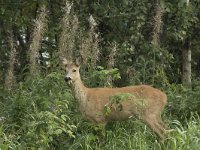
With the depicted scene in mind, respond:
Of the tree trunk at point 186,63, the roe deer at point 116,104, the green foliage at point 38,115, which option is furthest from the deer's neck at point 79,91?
the tree trunk at point 186,63

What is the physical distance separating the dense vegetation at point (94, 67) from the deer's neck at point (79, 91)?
152 mm

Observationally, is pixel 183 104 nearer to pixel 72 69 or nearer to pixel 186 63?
pixel 72 69

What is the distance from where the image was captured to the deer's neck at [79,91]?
349 inches

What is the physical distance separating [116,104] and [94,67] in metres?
1.80

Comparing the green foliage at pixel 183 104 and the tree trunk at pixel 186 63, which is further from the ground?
the tree trunk at pixel 186 63

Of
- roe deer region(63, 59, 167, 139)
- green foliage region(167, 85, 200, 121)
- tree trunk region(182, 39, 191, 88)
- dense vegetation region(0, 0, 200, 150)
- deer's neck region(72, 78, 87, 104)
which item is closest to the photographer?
dense vegetation region(0, 0, 200, 150)

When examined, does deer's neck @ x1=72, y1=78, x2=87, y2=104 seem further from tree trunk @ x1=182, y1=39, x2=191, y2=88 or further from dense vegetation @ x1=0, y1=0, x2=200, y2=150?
tree trunk @ x1=182, y1=39, x2=191, y2=88

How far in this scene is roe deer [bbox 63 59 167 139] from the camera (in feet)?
28.2

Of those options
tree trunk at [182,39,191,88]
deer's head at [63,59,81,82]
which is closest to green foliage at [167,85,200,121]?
deer's head at [63,59,81,82]

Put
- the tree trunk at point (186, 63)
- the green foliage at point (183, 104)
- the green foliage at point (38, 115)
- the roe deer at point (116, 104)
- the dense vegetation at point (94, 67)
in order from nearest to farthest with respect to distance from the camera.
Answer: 1. the green foliage at point (38, 115)
2. the dense vegetation at point (94, 67)
3. the roe deer at point (116, 104)
4. the green foliage at point (183, 104)
5. the tree trunk at point (186, 63)

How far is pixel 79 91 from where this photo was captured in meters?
8.90

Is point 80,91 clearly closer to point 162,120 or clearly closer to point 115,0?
point 162,120

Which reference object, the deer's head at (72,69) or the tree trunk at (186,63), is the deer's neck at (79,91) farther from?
the tree trunk at (186,63)

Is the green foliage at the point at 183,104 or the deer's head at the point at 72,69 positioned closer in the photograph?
the deer's head at the point at 72,69
